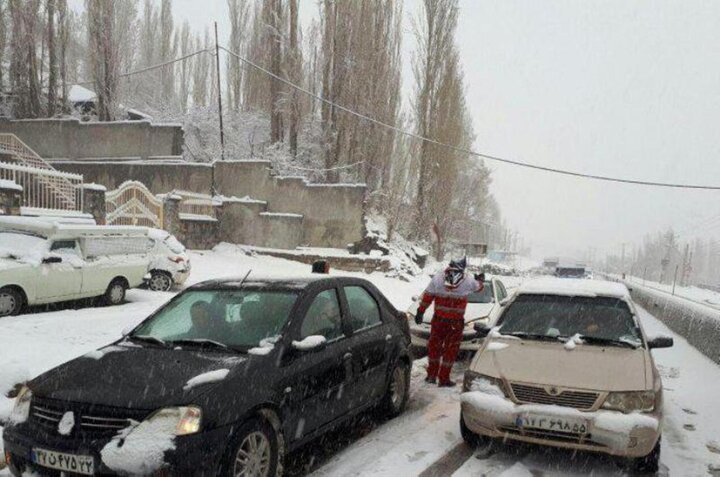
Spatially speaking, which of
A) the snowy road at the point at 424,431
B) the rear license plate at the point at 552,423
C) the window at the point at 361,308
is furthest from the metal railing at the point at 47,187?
the rear license plate at the point at 552,423

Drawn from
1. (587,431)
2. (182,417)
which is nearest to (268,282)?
(182,417)

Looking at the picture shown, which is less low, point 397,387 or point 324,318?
point 324,318

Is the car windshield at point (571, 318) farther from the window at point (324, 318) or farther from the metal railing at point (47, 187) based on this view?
the metal railing at point (47, 187)

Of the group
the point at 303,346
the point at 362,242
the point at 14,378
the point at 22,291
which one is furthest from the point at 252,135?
the point at 303,346

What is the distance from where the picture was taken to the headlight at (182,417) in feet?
11.1

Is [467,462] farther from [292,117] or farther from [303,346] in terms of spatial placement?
[292,117]

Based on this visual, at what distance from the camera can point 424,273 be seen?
24172 millimetres

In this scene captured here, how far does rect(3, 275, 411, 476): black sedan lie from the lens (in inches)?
133

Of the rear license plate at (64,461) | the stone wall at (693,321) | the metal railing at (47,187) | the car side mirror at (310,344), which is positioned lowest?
the stone wall at (693,321)

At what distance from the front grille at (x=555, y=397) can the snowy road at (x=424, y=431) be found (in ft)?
1.92

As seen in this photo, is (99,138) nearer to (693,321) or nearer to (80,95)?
(80,95)

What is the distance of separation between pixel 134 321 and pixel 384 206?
18465 millimetres

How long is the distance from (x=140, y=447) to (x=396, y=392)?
3187 millimetres

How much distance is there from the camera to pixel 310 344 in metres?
4.32
